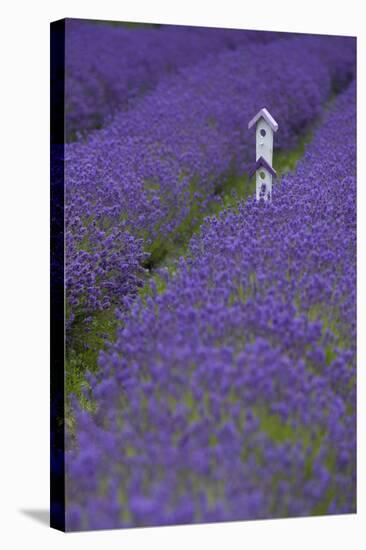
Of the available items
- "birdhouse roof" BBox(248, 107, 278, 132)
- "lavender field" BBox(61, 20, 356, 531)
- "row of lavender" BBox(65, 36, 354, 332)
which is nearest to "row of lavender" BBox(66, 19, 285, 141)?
"lavender field" BBox(61, 20, 356, 531)

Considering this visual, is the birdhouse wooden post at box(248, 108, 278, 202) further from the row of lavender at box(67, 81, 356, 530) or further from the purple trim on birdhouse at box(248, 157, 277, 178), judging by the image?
the row of lavender at box(67, 81, 356, 530)

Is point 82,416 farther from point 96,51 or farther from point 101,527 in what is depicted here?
point 96,51

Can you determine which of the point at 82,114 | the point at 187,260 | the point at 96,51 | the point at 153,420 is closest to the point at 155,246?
the point at 187,260

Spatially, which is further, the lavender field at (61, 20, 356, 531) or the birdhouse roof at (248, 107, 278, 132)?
the birdhouse roof at (248, 107, 278, 132)

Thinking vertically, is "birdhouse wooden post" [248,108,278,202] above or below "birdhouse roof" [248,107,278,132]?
below

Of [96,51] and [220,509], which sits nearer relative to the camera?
[220,509]

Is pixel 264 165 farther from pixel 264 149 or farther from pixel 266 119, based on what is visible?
pixel 266 119
